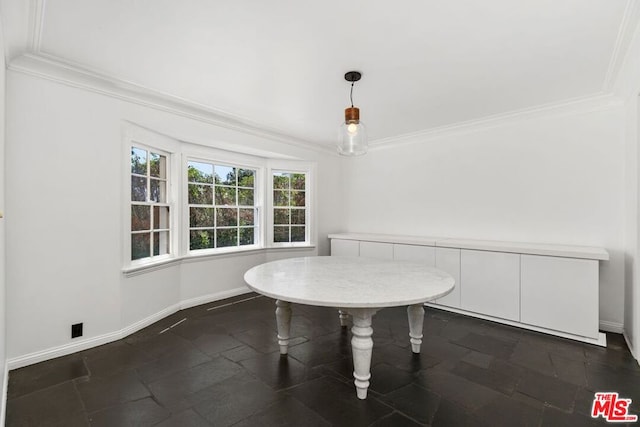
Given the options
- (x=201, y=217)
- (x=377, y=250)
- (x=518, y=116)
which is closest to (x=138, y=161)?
(x=201, y=217)

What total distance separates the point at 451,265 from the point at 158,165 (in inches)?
147

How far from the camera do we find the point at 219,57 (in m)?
2.43

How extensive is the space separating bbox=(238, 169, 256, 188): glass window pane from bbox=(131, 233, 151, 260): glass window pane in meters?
1.61

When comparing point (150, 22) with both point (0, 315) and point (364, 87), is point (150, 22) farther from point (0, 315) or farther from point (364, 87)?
point (0, 315)

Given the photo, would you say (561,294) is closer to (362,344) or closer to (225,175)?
(362,344)

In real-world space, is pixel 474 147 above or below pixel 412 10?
below

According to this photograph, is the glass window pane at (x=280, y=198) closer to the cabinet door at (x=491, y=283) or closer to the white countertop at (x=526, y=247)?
the white countertop at (x=526, y=247)

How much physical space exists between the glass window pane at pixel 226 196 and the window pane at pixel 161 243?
0.87m

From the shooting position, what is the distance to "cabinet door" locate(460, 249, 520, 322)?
3307 mm

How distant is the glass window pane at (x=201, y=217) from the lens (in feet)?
13.5

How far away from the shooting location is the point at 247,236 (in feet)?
15.8

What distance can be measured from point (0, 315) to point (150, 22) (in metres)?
2.03

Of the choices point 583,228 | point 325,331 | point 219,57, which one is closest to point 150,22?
point 219,57

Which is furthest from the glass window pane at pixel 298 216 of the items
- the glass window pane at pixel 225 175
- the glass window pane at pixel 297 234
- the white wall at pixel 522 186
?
the white wall at pixel 522 186
